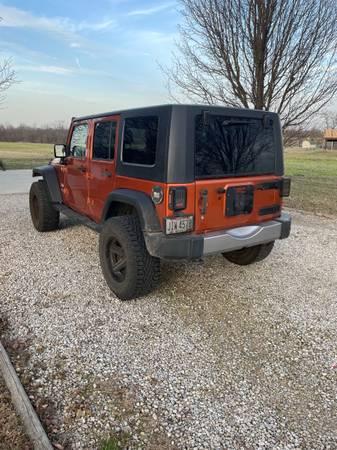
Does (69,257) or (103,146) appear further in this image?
(69,257)

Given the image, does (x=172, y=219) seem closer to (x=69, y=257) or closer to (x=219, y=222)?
(x=219, y=222)

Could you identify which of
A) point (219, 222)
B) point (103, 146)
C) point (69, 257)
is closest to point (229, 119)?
point (219, 222)

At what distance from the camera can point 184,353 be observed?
272 cm

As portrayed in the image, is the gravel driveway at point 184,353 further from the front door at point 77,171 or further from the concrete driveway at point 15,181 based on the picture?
the concrete driveway at point 15,181

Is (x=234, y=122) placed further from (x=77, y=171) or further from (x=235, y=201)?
(x=77, y=171)

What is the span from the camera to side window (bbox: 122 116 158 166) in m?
3.05


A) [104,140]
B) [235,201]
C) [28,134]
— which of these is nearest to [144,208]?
[235,201]

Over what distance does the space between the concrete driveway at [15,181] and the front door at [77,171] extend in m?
5.74

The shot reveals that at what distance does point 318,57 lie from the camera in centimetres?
780

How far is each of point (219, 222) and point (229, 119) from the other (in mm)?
957

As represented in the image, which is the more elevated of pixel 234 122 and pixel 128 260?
pixel 234 122

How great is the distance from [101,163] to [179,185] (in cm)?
142

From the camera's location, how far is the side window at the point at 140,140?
10.00ft

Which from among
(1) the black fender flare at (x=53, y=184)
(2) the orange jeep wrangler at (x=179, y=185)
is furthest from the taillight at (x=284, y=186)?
(1) the black fender flare at (x=53, y=184)
